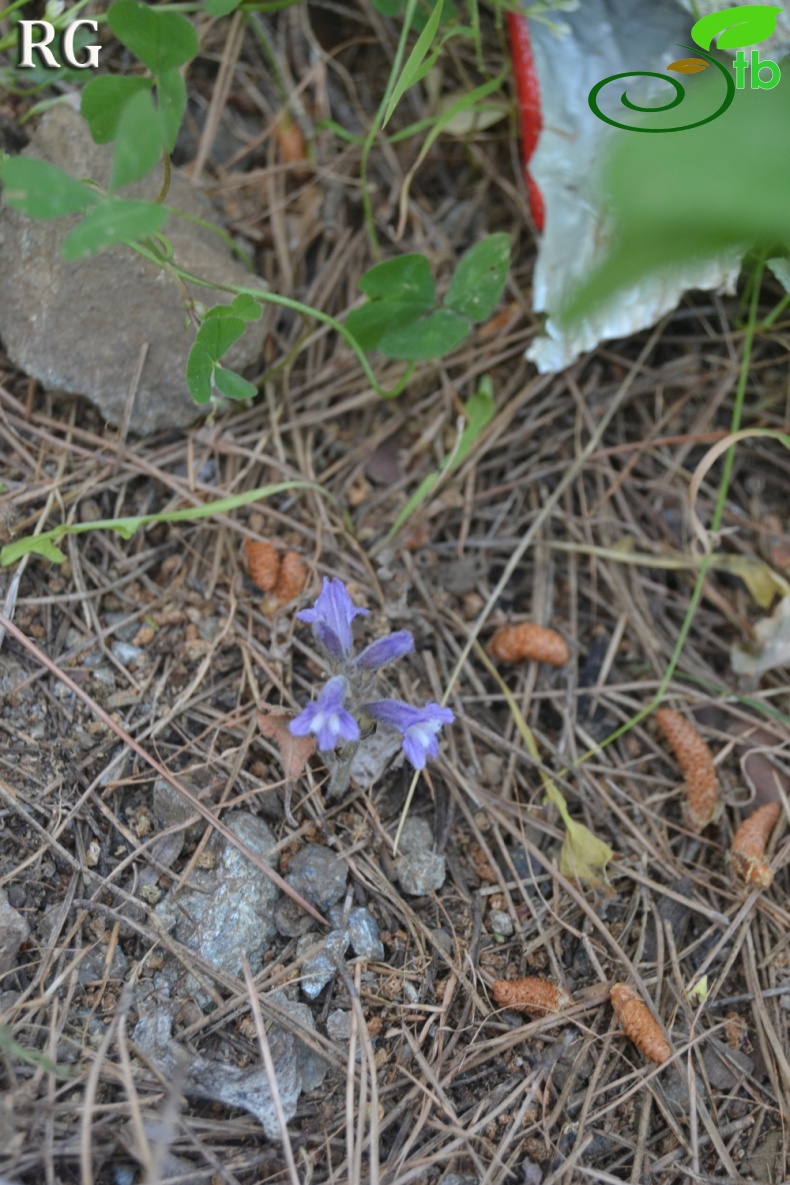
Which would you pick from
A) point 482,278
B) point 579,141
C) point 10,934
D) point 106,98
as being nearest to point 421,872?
point 10,934

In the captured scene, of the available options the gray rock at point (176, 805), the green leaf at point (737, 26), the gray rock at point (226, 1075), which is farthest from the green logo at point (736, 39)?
the gray rock at point (226, 1075)

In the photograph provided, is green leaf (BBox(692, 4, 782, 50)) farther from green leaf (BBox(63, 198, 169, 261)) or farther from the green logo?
green leaf (BBox(63, 198, 169, 261))

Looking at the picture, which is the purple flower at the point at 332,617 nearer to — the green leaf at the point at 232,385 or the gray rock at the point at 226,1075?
the green leaf at the point at 232,385

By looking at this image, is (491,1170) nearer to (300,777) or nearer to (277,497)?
(300,777)

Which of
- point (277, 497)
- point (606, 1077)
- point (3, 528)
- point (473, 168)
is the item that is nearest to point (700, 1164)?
point (606, 1077)

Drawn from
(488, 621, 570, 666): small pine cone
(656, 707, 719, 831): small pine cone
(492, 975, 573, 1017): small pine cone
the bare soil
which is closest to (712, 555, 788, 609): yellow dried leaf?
the bare soil

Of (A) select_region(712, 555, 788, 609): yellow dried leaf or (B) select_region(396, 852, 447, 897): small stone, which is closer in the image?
(B) select_region(396, 852, 447, 897): small stone

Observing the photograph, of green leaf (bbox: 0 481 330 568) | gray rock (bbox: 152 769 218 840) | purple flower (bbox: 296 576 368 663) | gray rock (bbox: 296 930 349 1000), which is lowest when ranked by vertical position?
gray rock (bbox: 296 930 349 1000)
